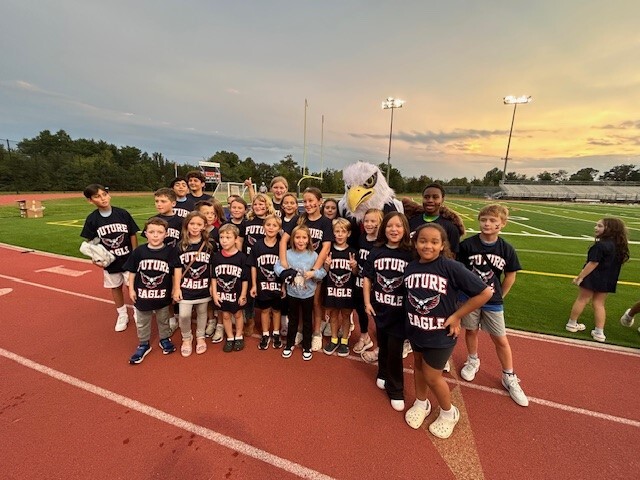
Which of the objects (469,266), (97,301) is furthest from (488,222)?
(97,301)

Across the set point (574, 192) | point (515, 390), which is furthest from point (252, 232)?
point (574, 192)

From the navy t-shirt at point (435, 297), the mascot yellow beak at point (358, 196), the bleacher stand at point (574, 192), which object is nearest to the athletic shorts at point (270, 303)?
the mascot yellow beak at point (358, 196)

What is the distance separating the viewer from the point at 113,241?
4012 millimetres

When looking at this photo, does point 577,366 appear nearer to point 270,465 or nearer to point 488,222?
point 488,222

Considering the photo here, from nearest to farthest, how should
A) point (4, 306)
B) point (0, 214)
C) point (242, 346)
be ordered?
point (242, 346) → point (4, 306) → point (0, 214)

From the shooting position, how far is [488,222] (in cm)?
288

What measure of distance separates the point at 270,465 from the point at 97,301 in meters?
4.74

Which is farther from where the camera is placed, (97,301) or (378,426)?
(97,301)

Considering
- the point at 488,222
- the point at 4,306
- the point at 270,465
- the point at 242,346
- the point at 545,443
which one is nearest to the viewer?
the point at 270,465

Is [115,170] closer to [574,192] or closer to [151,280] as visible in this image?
[151,280]

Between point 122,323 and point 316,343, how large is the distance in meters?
2.92

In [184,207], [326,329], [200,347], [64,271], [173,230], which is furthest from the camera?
[64,271]

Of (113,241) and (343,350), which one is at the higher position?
(113,241)

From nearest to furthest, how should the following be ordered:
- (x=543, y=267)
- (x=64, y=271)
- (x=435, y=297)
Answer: (x=435, y=297)
(x=64, y=271)
(x=543, y=267)
